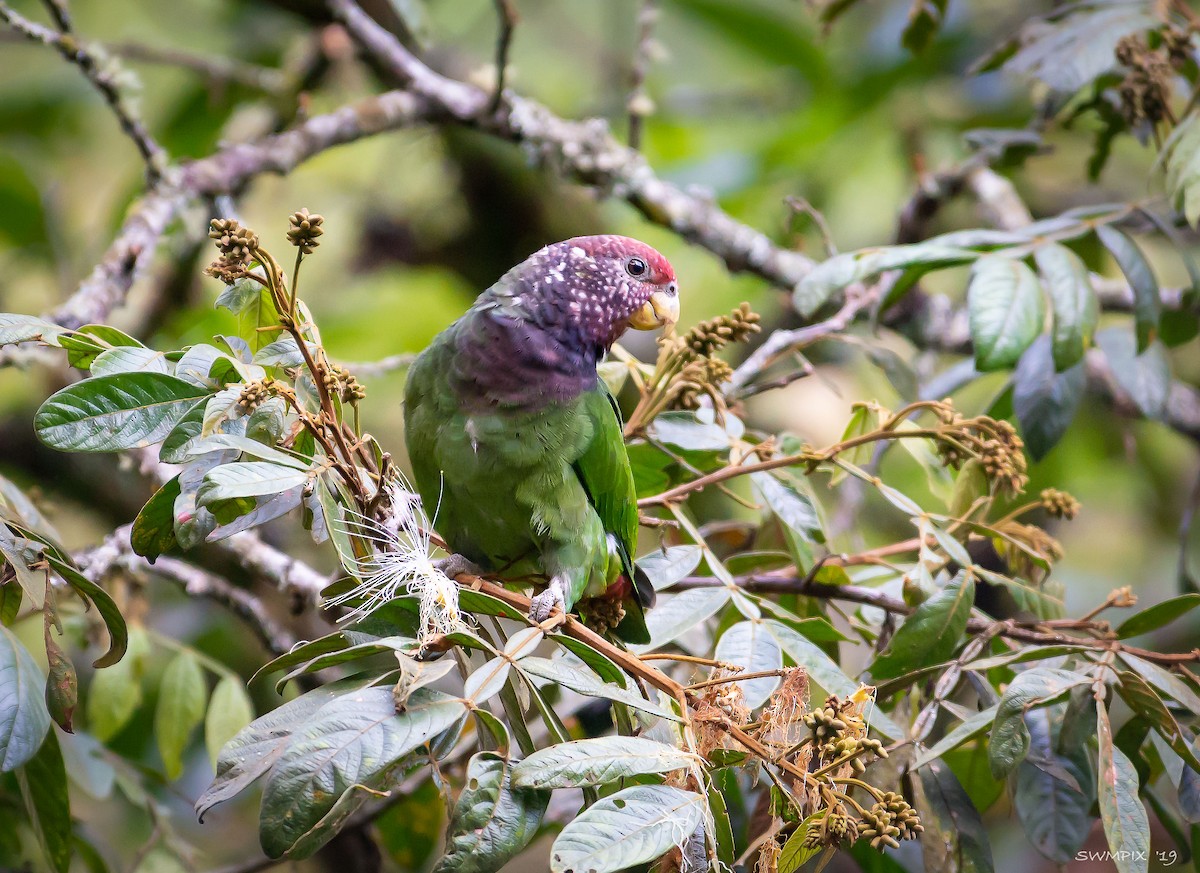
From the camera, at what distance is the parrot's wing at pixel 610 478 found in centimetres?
200

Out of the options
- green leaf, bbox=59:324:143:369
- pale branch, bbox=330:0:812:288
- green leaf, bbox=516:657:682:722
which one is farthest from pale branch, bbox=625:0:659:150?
green leaf, bbox=516:657:682:722

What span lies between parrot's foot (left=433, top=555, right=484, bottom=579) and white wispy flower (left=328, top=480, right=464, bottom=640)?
0.42 m

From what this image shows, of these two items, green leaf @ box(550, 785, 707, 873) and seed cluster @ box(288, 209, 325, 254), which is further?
seed cluster @ box(288, 209, 325, 254)

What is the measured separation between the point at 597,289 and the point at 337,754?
1302mm

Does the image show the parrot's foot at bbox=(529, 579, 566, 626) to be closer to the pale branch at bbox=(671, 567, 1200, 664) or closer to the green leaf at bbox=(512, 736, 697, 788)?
the pale branch at bbox=(671, 567, 1200, 664)

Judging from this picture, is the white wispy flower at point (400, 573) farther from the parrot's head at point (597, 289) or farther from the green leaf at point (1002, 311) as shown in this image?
the green leaf at point (1002, 311)

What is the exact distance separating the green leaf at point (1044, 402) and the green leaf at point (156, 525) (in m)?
1.92

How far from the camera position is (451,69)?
14.0 feet

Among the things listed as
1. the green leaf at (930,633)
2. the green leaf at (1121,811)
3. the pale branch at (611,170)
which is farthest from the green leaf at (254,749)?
the pale branch at (611,170)

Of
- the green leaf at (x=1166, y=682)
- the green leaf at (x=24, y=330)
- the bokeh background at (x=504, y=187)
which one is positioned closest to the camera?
the green leaf at (x=24, y=330)

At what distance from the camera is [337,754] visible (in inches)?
44.9

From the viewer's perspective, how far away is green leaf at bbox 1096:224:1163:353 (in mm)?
2264

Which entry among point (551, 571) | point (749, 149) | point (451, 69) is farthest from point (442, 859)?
point (749, 149)

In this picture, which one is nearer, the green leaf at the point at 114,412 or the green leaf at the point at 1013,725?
the green leaf at the point at 114,412
